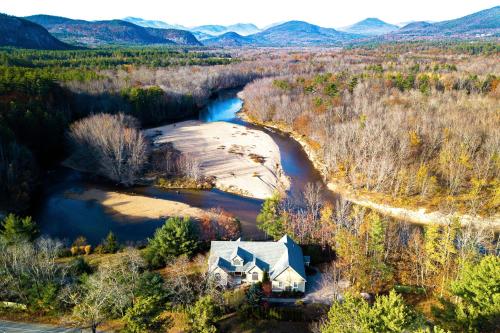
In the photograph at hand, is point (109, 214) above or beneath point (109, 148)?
beneath

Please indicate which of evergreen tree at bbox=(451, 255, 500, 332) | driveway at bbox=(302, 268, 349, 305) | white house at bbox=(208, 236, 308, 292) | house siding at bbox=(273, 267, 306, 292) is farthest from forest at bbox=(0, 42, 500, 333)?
white house at bbox=(208, 236, 308, 292)

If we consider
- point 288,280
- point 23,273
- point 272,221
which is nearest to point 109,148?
point 272,221

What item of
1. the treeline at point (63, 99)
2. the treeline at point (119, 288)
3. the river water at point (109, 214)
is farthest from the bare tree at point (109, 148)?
the treeline at point (119, 288)

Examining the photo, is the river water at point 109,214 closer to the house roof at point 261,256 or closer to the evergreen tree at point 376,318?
the house roof at point 261,256

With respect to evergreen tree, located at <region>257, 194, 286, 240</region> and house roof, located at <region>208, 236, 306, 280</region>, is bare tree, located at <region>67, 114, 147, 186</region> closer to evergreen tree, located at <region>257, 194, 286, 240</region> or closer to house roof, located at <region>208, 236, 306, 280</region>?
evergreen tree, located at <region>257, 194, 286, 240</region>

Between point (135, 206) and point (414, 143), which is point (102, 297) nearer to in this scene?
point (135, 206)
